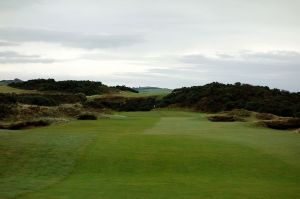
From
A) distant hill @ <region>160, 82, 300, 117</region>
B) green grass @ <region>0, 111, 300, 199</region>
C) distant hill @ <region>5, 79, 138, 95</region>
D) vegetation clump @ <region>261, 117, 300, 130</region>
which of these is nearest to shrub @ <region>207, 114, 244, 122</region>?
vegetation clump @ <region>261, 117, 300, 130</region>

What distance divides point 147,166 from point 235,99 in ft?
180

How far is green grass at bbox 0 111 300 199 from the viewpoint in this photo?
14969 millimetres

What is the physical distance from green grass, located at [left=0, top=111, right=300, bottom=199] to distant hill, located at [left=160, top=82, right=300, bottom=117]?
3558 centimetres

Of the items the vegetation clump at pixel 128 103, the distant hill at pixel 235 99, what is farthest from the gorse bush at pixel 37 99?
the distant hill at pixel 235 99

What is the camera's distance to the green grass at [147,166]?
14969 millimetres

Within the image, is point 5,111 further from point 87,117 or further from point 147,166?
point 147,166

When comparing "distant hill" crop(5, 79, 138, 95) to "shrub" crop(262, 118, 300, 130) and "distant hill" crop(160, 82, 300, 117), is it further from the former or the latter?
"shrub" crop(262, 118, 300, 130)

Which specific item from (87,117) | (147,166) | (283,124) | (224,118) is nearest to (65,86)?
(87,117)

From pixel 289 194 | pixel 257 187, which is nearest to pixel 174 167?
pixel 257 187

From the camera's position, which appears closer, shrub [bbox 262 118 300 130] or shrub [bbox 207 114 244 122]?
shrub [bbox 262 118 300 130]

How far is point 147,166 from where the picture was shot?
20094mm

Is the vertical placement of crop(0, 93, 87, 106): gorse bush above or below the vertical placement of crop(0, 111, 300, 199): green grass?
above

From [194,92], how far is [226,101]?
8822 millimetres

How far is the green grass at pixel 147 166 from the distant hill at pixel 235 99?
117 feet
